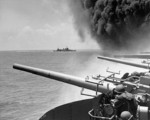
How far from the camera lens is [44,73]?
9.25 m

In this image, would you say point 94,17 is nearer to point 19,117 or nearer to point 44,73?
point 19,117

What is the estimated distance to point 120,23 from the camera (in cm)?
4325

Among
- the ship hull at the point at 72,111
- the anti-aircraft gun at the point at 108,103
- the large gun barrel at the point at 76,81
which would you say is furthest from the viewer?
the ship hull at the point at 72,111

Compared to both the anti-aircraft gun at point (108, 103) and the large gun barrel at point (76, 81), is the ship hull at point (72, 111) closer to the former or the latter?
the anti-aircraft gun at point (108, 103)

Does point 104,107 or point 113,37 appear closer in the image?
point 104,107

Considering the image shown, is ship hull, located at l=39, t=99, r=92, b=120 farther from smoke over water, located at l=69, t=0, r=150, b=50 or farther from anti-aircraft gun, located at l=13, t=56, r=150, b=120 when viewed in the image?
smoke over water, located at l=69, t=0, r=150, b=50

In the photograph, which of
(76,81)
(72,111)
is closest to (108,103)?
(76,81)

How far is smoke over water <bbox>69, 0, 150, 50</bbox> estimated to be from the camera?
4066 cm

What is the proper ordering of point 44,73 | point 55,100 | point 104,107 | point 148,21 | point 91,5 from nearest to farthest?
point 104,107 → point 44,73 → point 55,100 → point 148,21 → point 91,5

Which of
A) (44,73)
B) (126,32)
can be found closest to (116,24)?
(126,32)

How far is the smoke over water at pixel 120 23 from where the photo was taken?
40656 millimetres

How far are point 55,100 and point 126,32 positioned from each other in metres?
23.7

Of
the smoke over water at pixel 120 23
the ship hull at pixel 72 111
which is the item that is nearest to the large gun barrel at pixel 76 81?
the ship hull at pixel 72 111

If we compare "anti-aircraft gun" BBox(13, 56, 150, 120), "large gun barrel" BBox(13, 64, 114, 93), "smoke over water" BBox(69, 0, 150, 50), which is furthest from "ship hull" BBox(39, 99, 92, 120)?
"smoke over water" BBox(69, 0, 150, 50)
